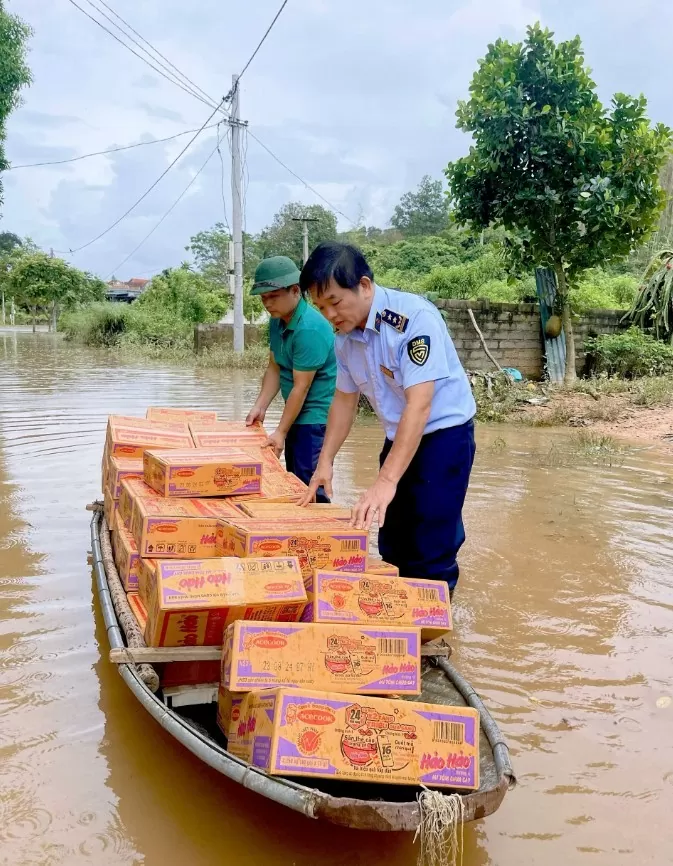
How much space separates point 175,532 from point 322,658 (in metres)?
0.95

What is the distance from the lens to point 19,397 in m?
11.9

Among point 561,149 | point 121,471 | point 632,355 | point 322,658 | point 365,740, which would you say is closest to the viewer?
point 365,740

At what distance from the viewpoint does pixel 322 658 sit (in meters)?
2.26

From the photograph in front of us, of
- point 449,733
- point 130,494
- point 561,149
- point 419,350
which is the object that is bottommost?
point 449,733

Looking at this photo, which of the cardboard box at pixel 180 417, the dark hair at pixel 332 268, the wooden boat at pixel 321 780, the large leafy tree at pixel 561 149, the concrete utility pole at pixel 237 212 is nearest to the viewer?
the wooden boat at pixel 321 780

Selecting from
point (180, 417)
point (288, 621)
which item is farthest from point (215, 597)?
point (180, 417)

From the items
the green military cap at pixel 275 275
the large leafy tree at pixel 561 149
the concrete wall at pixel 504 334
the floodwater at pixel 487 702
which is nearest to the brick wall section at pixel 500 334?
the concrete wall at pixel 504 334

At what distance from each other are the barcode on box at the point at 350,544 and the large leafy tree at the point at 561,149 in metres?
8.40

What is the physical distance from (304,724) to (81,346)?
2773 centimetres

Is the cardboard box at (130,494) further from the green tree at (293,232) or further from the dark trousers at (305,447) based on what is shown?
the green tree at (293,232)

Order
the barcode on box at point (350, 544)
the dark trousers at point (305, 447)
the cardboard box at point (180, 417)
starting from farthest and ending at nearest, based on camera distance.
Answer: the cardboard box at point (180, 417)
the dark trousers at point (305, 447)
the barcode on box at point (350, 544)

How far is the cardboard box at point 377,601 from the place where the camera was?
2439 millimetres

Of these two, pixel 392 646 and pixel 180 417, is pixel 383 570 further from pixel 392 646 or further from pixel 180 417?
pixel 180 417

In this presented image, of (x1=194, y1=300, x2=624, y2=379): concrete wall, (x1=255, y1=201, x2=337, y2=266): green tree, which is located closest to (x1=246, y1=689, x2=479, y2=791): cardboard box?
(x1=194, y1=300, x2=624, y2=379): concrete wall
